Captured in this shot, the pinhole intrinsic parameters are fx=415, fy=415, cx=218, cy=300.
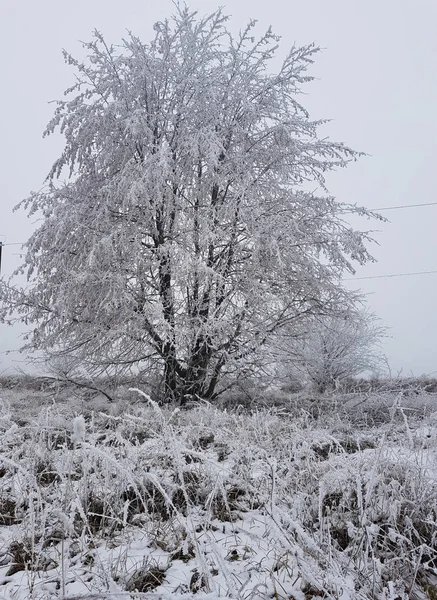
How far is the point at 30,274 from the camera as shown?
349 inches

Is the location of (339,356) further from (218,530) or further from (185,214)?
(218,530)

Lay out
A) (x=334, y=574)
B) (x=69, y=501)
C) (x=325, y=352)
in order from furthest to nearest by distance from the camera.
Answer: (x=325, y=352), (x=69, y=501), (x=334, y=574)

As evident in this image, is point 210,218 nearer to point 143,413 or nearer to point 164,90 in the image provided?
point 164,90

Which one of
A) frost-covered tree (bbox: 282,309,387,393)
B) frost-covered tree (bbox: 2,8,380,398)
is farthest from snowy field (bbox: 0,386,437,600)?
frost-covered tree (bbox: 282,309,387,393)

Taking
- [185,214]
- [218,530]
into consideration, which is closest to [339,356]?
[185,214]

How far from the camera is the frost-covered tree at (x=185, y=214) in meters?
8.07

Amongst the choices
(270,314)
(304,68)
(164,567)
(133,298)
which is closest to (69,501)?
(164,567)

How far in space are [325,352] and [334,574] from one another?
15799mm

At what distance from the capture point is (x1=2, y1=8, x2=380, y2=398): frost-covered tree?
26.5 ft

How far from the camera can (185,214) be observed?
860cm

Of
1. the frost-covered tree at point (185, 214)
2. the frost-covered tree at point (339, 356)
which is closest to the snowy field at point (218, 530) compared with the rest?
the frost-covered tree at point (185, 214)

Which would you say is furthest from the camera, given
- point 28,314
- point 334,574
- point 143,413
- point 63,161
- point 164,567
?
point 63,161

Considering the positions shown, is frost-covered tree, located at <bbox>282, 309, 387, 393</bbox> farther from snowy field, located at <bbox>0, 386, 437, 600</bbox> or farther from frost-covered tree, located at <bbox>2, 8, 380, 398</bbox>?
snowy field, located at <bbox>0, 386, 437, 600</bbox>

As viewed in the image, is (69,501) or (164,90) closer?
(69,501)
